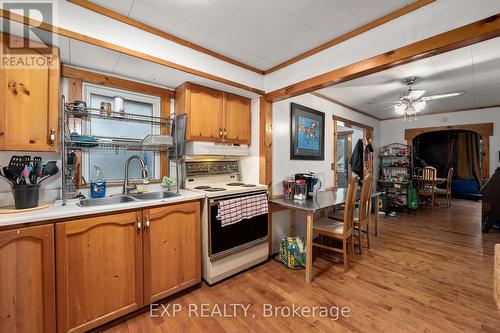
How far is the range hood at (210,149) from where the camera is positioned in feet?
7.44

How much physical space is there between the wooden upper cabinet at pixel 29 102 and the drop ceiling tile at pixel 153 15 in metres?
0.67

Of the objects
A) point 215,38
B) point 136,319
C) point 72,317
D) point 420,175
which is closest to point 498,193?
point 420,175

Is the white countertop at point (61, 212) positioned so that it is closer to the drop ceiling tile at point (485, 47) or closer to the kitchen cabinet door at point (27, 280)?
the kitchen cabinet door at point (27, 280)

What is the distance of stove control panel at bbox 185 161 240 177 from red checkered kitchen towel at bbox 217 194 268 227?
62 cm

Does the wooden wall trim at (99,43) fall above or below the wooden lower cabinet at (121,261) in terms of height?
above

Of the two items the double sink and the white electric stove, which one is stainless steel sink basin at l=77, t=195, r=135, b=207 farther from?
the white electric stove

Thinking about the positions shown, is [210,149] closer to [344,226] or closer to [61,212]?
[61,212]

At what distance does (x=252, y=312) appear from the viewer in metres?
1.77

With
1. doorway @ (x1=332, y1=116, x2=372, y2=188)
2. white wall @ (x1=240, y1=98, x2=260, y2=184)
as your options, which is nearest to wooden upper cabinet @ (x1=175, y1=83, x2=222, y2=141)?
white wall @ (x1=240, y1=98, x2=260, y2=184)

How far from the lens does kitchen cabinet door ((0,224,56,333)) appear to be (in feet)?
4.03

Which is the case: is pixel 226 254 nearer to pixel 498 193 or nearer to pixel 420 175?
pixel 498 193

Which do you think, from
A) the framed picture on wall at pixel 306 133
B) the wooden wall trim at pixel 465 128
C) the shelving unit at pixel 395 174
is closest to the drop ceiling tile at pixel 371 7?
the framed picture on wall at pixel 306 133

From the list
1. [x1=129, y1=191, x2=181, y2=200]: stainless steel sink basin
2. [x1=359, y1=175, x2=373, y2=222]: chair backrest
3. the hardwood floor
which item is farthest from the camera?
[x1=359, y1=175, x2=373, y2=222]: chair backrest

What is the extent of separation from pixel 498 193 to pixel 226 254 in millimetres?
4669
